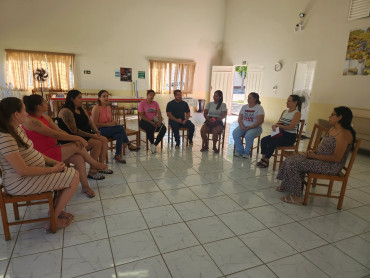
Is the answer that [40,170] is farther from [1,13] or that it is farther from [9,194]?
[1,13]

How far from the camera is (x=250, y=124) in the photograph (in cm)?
398

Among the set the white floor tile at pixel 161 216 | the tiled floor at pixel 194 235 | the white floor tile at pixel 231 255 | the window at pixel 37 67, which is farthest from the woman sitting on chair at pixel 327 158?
the window at pixel 37 67

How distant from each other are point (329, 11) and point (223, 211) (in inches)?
227

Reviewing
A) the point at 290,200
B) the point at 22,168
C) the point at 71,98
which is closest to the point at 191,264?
the point at 22,168

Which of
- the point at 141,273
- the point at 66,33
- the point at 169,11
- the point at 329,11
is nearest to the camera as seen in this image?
the point at 141,273

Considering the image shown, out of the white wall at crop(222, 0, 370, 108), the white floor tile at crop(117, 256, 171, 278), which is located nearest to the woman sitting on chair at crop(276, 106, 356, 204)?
the white floor tile at crop(117, 256, 171, 278)

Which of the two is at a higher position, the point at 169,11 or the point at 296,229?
the point at 169,11

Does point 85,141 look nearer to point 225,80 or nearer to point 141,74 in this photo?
point 141,74

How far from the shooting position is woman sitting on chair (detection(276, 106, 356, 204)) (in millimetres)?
2293

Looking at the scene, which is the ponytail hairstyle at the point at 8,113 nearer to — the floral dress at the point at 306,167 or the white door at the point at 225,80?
the floral dress at the point at 306,167

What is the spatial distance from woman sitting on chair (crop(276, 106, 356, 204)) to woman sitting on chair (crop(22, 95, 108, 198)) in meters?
2.10

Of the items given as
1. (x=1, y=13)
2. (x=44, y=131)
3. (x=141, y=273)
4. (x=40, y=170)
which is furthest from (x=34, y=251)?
(x=1, y=13)

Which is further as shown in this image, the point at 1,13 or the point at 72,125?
the point at 1,13

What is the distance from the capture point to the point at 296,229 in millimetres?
2094
